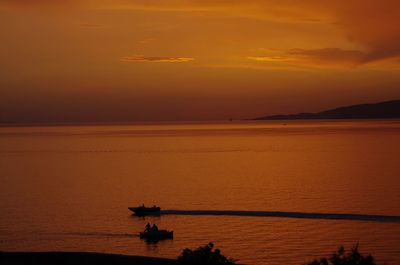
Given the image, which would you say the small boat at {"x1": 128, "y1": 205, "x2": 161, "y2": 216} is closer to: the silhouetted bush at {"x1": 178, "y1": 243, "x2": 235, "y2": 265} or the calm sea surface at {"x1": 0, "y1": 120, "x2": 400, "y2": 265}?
the calm sea surface at {"x1": 0, "y1": 120, "x2": 400, "y2": 265}

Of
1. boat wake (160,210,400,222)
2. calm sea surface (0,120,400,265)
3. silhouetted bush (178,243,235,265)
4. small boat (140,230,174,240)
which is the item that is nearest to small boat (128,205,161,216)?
calm sea surface (0,120,400,265)

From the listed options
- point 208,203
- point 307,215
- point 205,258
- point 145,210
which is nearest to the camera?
point 205,258

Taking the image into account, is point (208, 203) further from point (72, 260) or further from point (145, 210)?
point (72, 260)

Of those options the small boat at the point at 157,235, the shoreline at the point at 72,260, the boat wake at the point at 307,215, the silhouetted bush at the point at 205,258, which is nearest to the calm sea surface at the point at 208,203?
the small boat at the point at 157,235

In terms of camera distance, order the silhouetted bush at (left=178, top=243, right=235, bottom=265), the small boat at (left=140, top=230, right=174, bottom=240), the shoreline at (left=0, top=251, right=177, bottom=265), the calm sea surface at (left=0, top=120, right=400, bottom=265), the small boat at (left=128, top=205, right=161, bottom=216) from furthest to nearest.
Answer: the small boat at (left=128, top=205, right=161, bottom=216) → the small boat at (left=140, top=230, right=174, bottom=240) → the calm sea surface at (left=0, top=120, right=400, bottom=265) → the shoreline at (left=0, top=251, right=177, bottom=265) → the silhouetted bush at (left=178, top=243, right=235, bottom=265)

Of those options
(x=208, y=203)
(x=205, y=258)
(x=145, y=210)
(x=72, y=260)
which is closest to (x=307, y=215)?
(x=208, y=203)

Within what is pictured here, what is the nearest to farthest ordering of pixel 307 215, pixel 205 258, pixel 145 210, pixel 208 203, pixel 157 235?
1. pixel 205 258
2. pixel 157 235
3. pixel 307 215
4. pixel 145 210
5. pixel 208 203

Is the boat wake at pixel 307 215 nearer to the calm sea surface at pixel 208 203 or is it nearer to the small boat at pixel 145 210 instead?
the calm sea surface at pixel 208 203

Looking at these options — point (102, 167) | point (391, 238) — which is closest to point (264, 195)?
point (391, 238)

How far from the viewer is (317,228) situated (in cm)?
4328

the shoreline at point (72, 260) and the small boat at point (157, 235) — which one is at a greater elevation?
the small boat at point (157, 235)

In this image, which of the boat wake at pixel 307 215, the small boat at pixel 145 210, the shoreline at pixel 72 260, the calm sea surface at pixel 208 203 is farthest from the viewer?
the small boat at pixel 145 210

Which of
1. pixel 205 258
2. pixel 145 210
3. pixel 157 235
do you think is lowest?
pixel 205 258

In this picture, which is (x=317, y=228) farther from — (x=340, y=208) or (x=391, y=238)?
(x=340, y=208)
